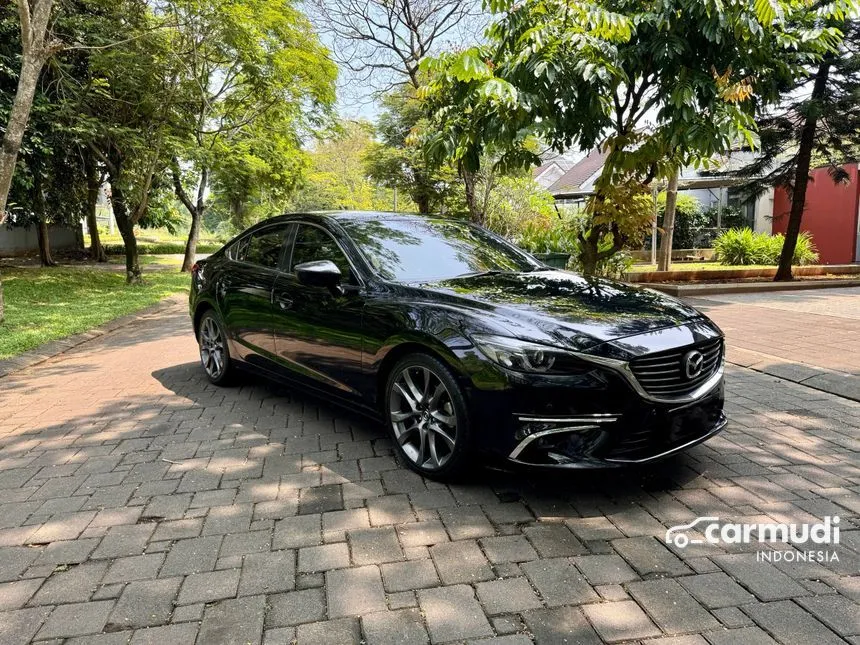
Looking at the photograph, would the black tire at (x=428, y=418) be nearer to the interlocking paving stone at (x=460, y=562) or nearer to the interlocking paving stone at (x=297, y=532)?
the interlocking paving stone at (x=460, y=562)

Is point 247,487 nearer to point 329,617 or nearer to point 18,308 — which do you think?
point 329,617

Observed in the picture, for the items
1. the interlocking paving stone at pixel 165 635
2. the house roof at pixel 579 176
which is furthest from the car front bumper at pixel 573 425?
the house roof at pixel 579 176

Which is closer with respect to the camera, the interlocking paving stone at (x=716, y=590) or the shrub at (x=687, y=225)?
the interlocking paving stone at (x=716, y=590)

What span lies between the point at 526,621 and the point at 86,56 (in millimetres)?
15416

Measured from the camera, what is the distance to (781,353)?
20.5 ft

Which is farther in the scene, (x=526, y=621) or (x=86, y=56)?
(x=86, y=56)

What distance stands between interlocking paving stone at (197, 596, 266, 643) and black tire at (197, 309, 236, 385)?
3137mm

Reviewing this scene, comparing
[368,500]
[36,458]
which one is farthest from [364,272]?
[36,458]

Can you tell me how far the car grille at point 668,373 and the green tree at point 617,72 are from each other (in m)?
3.31

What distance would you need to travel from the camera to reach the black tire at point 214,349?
17.1 ft

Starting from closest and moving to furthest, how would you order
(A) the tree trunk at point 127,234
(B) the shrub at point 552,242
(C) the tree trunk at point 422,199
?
Answer: (B) the shrub at point 552,242, (A) the tree trunk at point 127,234, (C) the tree trunk at point 422,199

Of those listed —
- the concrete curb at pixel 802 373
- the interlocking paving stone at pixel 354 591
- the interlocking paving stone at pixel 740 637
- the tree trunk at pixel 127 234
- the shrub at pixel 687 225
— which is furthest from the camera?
the shrub at pixel 687 225

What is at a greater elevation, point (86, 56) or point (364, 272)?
point (86, 56)

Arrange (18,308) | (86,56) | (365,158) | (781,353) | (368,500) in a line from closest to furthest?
(368,500) < (781,353) < (18,308) < (86,56) < (365,158)
